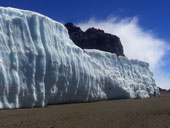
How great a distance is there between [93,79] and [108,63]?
211 inches

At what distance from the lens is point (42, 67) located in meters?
15.0

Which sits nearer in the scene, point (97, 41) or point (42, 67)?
point (42, 67)

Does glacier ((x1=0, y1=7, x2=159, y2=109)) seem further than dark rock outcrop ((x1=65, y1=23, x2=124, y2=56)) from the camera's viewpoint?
No

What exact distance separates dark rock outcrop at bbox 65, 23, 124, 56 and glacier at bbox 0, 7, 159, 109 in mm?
25494

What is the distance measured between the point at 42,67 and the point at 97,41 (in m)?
34.3

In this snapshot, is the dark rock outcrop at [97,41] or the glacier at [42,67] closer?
the glacier at [42,67]

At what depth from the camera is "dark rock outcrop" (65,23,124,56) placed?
4822cm

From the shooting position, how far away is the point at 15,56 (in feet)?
44.9

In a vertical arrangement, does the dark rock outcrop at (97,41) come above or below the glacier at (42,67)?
above

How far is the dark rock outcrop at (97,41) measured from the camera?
158 feet

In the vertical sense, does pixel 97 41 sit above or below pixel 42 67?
above

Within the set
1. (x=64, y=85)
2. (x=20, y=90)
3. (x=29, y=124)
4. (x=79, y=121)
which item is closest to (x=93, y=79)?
(x=64, y=85)

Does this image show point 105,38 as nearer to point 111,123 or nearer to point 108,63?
point 108,63

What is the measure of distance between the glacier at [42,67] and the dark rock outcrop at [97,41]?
25494mm
